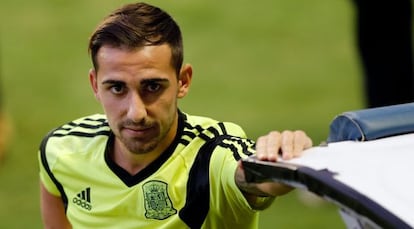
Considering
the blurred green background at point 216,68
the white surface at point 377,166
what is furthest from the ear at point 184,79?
the blurred green background at point 216,68

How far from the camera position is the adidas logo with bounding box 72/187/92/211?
391 centimetres

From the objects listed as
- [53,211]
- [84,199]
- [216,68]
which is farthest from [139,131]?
[216,68]

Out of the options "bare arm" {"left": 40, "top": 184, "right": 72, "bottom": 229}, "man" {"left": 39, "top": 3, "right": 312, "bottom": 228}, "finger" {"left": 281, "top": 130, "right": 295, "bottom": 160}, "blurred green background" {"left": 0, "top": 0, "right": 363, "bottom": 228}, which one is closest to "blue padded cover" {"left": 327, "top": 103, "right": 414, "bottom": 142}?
"finger" {"left": 281, "top": 130, "right": 295, "bottom": 160}

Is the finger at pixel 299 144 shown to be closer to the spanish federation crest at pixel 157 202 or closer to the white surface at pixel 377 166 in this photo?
the white surface at pixel 377 166

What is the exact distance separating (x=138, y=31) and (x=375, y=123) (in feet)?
2.97

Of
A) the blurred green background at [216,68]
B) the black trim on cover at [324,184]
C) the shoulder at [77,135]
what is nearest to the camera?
the black trim on cover at [324,184]

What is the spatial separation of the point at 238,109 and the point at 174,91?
578 cm

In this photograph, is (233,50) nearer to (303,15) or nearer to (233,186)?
(303,15)

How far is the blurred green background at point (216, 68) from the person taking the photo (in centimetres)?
909

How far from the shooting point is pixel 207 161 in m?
3.61

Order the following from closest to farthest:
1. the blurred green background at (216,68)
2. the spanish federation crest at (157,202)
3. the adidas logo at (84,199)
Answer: the spanish federation crest at (157,202) → the adidas logo at (84,199) → the blurred green background at (216,68)

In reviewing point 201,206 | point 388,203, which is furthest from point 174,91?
point 388,203

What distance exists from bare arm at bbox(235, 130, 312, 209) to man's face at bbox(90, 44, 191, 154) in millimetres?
396

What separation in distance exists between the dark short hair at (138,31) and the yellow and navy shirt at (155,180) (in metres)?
0.26
